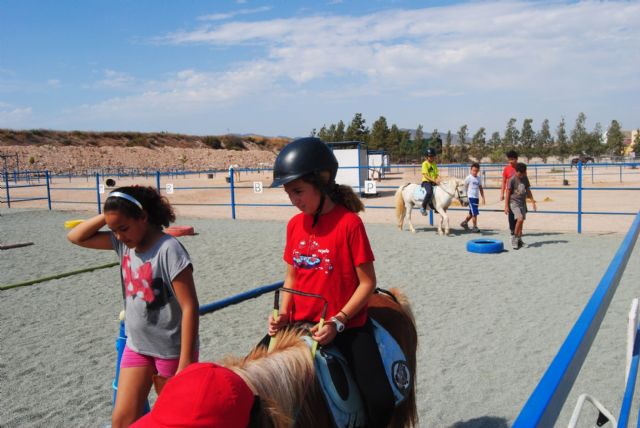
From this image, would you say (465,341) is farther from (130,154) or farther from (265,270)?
(130,154)

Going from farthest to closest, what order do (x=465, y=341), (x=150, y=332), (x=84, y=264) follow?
(x=84, y=264)
(x=465, y=341)
(x=150, y=332)

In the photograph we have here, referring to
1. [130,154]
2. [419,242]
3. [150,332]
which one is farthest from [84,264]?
[130,154]

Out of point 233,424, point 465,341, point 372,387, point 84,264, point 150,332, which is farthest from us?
point 84,264

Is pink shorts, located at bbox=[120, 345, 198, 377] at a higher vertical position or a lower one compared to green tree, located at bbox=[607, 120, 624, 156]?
lower

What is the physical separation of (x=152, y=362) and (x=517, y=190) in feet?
26.4

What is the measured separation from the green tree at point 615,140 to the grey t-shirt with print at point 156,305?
265ft

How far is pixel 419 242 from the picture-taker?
10.1 meters

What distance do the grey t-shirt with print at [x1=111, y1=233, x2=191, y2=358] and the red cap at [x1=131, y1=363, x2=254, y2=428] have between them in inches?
40.7

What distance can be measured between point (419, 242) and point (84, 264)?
6179 millimetres

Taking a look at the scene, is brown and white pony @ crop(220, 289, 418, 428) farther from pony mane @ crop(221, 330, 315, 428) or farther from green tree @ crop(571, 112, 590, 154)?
green tree @ crop(571, 112, 590, 154)

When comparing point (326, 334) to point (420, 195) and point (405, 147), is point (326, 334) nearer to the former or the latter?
point (420, 195)

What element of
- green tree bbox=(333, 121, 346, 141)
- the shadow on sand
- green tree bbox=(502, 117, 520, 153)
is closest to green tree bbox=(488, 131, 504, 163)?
green tree bbox=(502, 117, 520, 153)

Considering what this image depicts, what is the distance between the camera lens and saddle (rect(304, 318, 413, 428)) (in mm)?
1711

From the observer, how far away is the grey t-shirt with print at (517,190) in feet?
29.3
